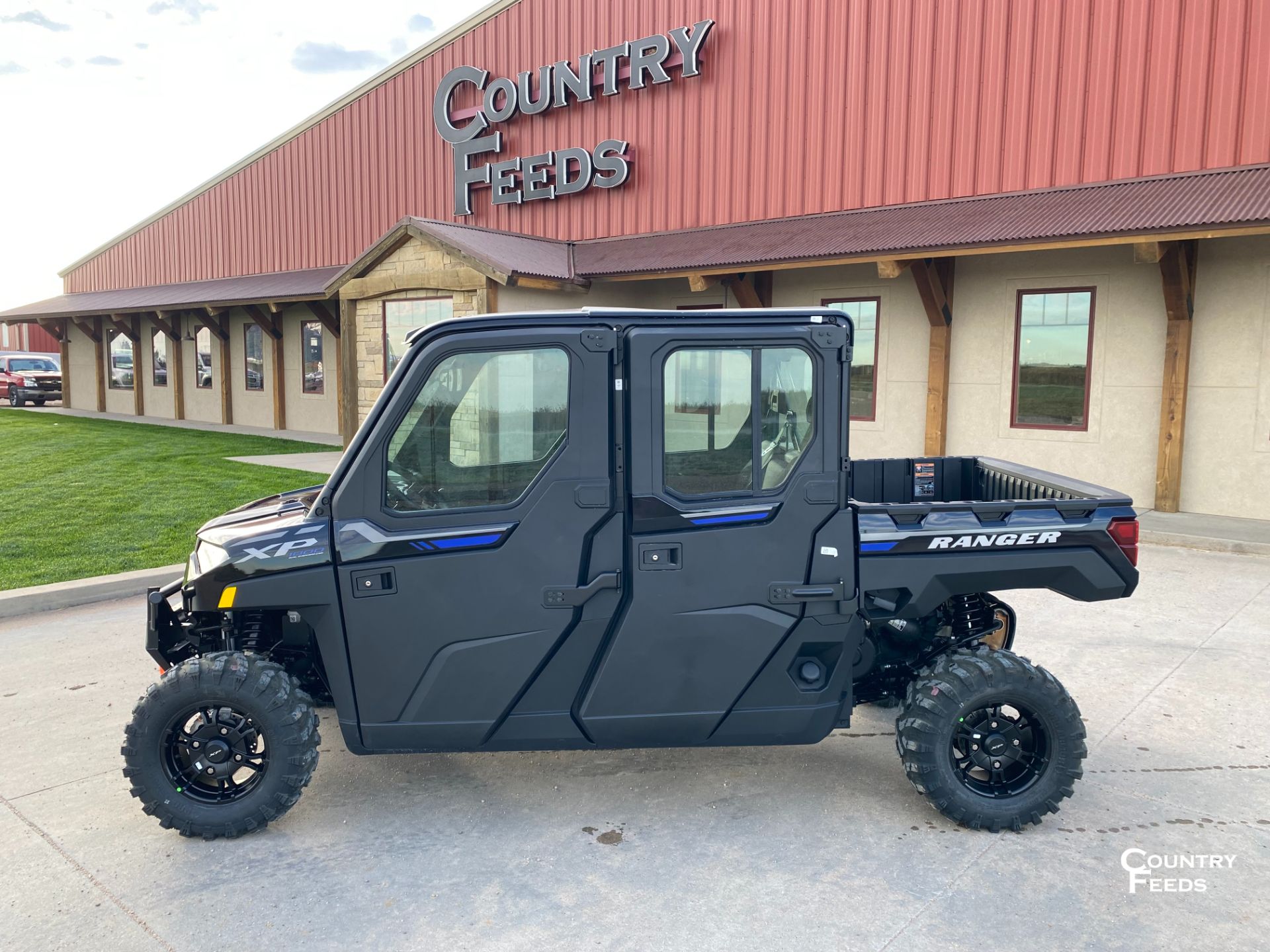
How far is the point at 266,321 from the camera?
2292cm

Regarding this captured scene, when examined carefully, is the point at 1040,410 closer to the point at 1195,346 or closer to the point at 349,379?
the point at 1195,346

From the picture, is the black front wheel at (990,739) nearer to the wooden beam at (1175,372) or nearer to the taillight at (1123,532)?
the taillight at (1123,532)

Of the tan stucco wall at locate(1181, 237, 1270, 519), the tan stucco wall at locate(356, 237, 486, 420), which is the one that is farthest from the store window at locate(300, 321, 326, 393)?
the tan stucco wall at locate(1181, 237, 1270, 519)

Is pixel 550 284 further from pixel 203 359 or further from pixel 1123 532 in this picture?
pixel 203 359

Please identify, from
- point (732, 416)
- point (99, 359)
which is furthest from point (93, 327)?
point (732, 416)

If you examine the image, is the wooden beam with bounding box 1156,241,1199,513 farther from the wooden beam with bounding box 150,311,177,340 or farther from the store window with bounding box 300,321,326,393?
the wooden beam with bounding box 150,311,177,340

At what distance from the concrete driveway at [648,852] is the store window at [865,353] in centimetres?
947

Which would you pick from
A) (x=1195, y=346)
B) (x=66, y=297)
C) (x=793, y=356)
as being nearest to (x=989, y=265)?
(x=1195, y=346)

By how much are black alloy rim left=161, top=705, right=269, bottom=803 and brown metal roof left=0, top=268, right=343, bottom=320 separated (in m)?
15.5

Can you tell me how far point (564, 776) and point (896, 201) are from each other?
471 inches

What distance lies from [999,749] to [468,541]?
94.8 inches

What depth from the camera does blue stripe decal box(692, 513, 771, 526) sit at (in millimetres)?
3709

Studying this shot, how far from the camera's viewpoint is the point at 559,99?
58.5ft

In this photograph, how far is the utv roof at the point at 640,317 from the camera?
3.66 metres
